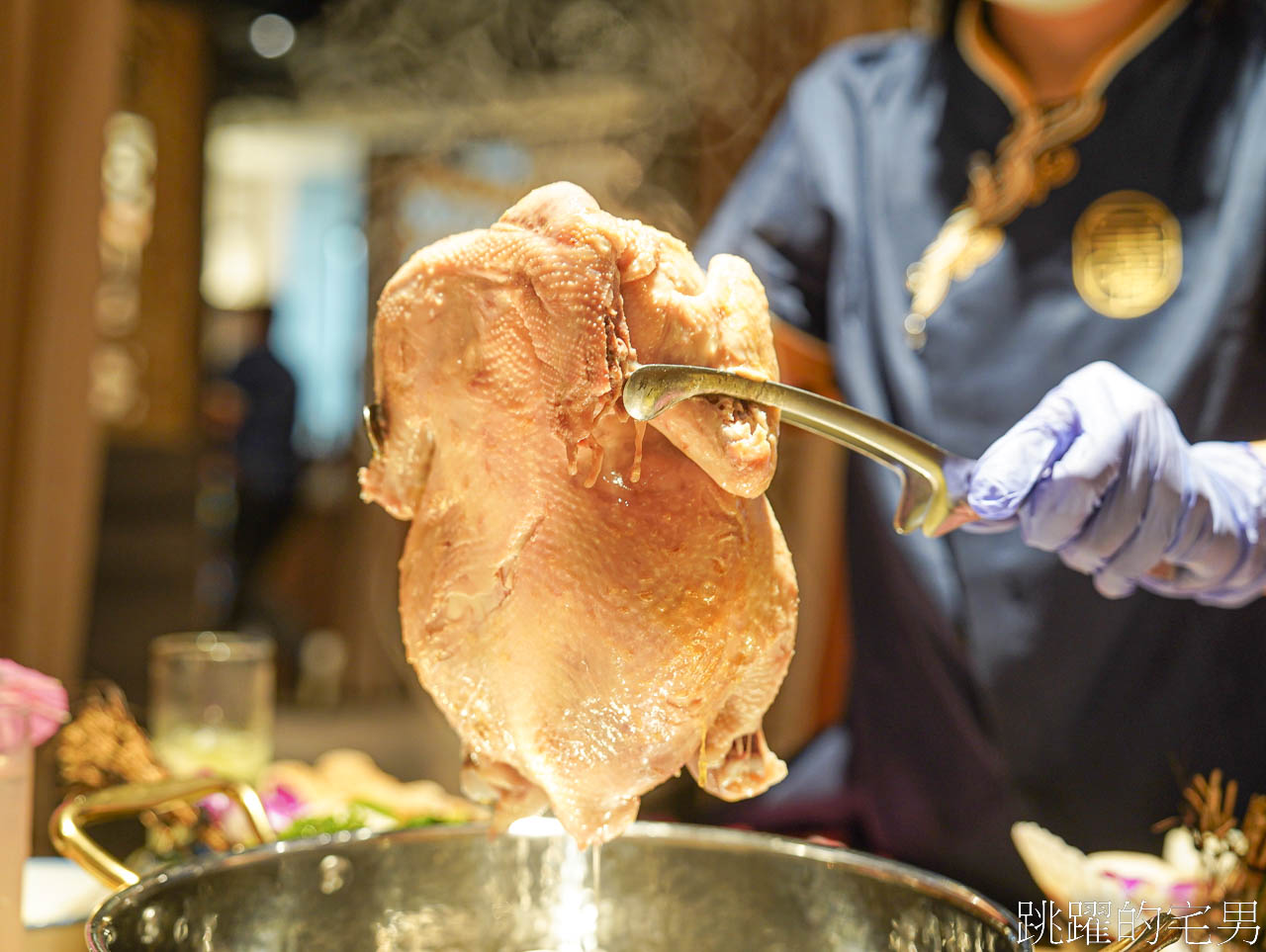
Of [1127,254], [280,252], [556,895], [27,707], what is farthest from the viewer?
[280,252]

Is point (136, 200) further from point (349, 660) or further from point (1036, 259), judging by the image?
point (1036, 259)

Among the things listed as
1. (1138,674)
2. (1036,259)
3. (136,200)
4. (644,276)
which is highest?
(136,200)

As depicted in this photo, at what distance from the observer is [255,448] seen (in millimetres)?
6164

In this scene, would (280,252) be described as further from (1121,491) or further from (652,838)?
(1121,491)

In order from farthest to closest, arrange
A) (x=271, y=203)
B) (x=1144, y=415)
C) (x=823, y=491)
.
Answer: (x=271, y=203)
(x=823, y=491)
(x=1144, y=415)

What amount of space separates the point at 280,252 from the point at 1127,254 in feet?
26.0

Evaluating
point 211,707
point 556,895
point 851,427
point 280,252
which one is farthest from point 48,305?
point 280,252

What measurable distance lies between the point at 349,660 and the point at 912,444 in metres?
5.63

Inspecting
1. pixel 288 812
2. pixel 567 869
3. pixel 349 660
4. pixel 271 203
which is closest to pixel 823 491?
pixel 288 812

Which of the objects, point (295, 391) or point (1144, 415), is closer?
point (1144, 415)

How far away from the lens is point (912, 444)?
73 cm

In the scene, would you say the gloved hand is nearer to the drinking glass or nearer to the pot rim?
the pot rim

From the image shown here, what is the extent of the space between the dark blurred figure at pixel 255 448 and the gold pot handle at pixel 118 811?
5349mm

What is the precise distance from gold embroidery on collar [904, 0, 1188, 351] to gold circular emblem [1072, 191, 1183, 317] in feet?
0.24
